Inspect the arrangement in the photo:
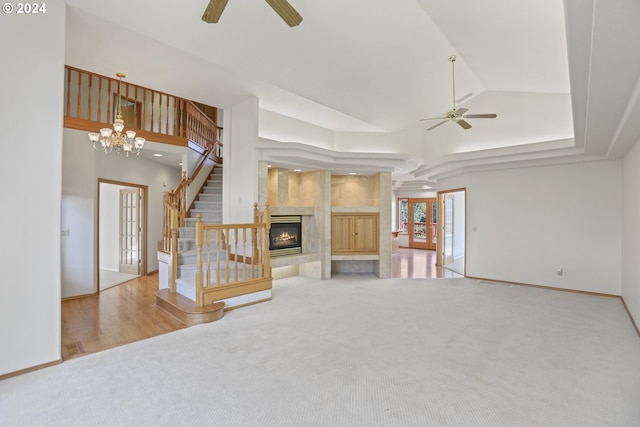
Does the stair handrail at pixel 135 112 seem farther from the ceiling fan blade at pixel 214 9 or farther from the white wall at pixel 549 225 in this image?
the white wall at pixel 549 225

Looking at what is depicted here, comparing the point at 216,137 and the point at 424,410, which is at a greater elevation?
the point at 216,137

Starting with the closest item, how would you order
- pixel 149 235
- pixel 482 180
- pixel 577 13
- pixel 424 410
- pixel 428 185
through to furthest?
pixel 577 13
pixel 424 410
pixel 482 180
pixel 149 235
pixel 428 185

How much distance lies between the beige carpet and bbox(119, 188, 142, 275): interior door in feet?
14.3

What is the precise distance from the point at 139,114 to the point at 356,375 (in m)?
8.09

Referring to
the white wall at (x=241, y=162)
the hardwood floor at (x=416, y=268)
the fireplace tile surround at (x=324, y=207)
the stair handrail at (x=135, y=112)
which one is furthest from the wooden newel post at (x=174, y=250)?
the hardwood floor at (x=416, y=268)

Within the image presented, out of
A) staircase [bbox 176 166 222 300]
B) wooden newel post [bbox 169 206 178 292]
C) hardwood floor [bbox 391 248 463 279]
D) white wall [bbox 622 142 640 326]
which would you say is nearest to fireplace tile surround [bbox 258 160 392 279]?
hardwood floor [bbox 391 248 463 279]

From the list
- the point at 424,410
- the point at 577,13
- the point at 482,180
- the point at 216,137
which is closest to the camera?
the point at 577,13

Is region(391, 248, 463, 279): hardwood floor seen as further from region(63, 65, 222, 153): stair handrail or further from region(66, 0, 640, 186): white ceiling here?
region(63, 65, 222, 153): stair handrail

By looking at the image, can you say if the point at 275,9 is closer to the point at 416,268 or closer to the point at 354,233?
the point at 354,233

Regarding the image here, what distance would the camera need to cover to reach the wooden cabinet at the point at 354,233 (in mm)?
6859

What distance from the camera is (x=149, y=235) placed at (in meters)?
7.30

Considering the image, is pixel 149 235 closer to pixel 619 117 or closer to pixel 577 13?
pixel 577 13

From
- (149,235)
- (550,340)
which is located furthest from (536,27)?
(149,235)

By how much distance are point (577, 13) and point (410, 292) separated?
4.51m
